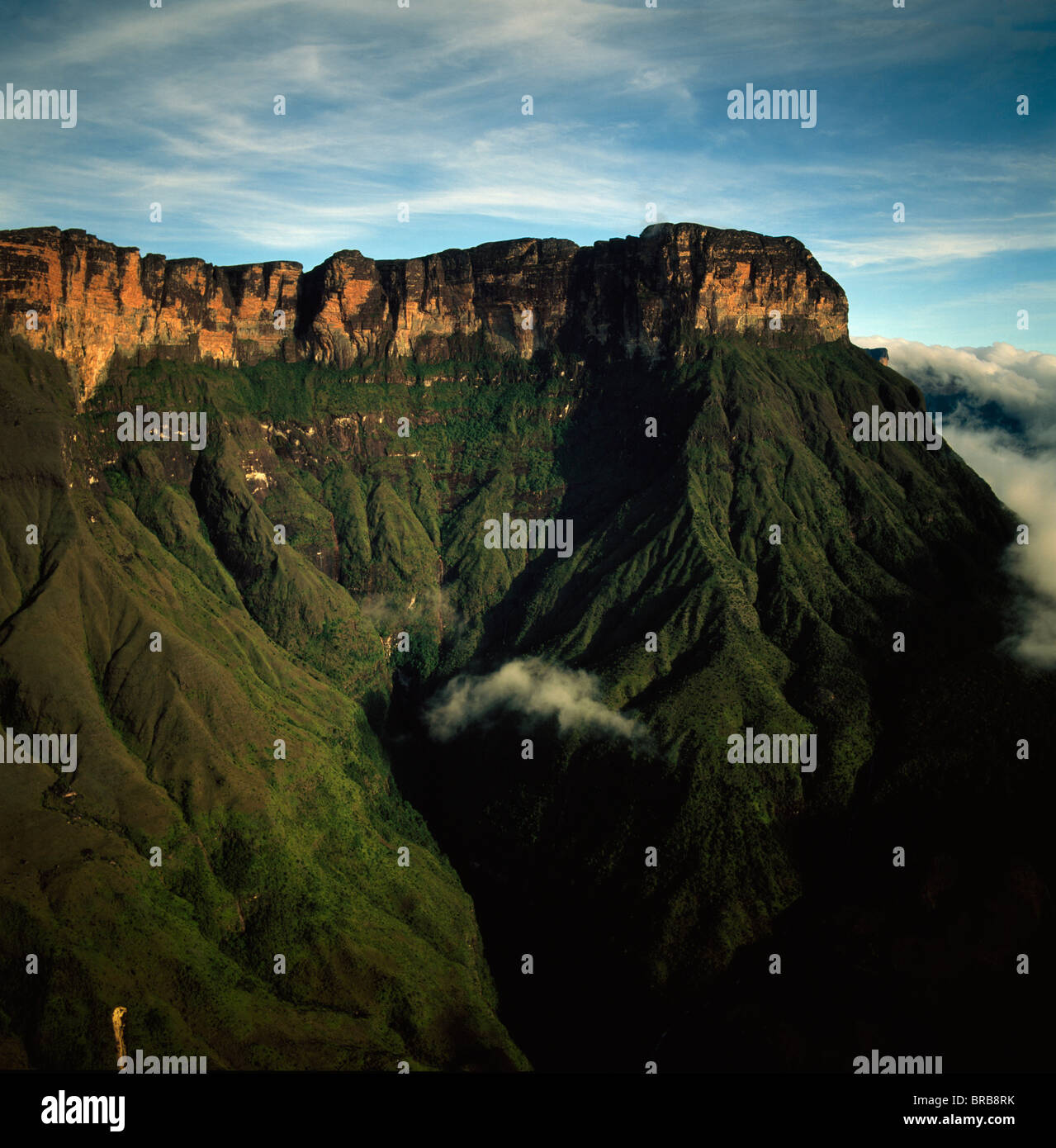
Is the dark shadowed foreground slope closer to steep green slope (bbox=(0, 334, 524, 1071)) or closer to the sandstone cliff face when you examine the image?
steep green slope (bbox=(0, 334, 524, 1071))

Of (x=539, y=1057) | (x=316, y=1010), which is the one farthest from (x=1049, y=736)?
(x=316, y=1010)

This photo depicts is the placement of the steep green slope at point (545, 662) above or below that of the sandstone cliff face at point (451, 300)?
below

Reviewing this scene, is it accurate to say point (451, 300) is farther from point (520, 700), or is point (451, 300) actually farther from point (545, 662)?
point (520, 700)

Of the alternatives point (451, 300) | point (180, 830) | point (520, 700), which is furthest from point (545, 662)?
point (451, 300)

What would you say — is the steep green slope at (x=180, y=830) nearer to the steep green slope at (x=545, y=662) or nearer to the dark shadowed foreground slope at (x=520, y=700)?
the dark shadowed foreground slope at (x=520, y=700)

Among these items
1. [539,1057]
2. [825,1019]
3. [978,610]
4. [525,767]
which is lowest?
[539,1057]

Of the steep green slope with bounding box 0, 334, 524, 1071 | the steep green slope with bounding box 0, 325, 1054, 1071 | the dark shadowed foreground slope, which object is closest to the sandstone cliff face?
the dark shadowed foreground slope

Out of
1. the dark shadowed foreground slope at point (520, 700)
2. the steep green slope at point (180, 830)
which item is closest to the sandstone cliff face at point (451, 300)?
the dark shadowed foreground slope at point (520, 700)

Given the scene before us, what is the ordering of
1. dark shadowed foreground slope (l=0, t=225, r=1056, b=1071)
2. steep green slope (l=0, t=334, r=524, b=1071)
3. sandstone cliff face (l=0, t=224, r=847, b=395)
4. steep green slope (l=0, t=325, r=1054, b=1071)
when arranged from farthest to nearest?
→ sandstone cliff face (l=0, t=224, r=847, b=395)
steep green slope (l=0, t=325, r=1054, b=1071)
dark shadowed foreground slope (l=0, t=225, r=1056, b=1071)
steep green slope (l=0, t=334, r=524, b=1071)

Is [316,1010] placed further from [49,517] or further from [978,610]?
[978,610]
